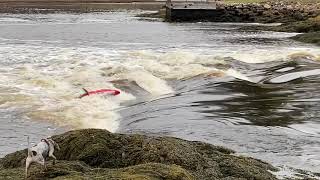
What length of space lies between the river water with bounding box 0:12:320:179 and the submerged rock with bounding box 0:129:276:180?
1.68 meters

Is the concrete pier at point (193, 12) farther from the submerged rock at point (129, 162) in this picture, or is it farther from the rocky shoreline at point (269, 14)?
the submerged rock at point (129, 162)

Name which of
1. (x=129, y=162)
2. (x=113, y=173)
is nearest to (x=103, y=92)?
(x=129, y=162)

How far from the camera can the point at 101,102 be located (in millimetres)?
15281

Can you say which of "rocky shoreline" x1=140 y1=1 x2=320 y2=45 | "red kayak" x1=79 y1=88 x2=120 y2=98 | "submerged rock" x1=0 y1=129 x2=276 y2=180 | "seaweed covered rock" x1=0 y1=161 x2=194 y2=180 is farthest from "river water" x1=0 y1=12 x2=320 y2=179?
"rocky shoreline" x1=140 y1=1 x2=320 y2=45

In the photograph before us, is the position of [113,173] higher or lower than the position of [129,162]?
higher

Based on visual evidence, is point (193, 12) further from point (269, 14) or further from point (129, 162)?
point (129, 162)

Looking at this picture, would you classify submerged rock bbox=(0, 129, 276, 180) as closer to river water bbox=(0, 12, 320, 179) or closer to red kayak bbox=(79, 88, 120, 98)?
river water bbox=(0, 12, 320, 179)

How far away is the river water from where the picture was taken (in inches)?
435

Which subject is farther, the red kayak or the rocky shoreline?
the rocky shoreline

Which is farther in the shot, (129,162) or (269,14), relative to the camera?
(269,14)

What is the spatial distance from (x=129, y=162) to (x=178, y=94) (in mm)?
9321

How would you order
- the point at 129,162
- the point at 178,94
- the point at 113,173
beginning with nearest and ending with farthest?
the point at 113,173 → the point at 129,162 → the point at 178,94

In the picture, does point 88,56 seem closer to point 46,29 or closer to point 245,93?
point 245,93

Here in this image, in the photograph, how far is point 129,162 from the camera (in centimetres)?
675
